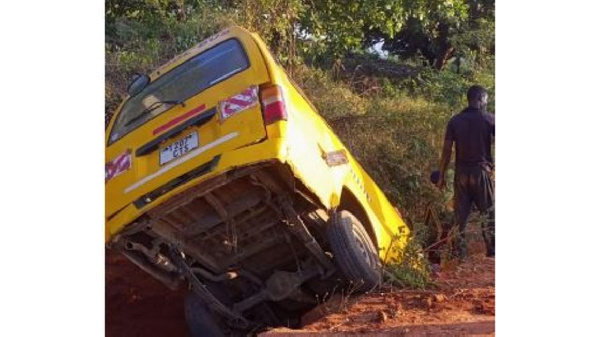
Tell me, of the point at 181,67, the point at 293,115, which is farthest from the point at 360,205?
the point at 181,67

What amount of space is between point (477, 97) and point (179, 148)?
144 centimetres

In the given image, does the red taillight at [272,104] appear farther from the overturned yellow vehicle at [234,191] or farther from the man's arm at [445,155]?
the man's arm at [445,155]

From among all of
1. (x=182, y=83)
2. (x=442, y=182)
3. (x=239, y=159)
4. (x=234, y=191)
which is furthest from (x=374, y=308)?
(x=182, y=83)

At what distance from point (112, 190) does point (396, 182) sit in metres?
1.89

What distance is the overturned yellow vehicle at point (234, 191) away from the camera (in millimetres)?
3893

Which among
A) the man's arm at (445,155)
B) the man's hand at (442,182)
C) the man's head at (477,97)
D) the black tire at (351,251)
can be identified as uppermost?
the man's head at (477,97)

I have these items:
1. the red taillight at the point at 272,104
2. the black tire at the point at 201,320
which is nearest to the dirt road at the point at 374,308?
the black tire at the point at 201,320

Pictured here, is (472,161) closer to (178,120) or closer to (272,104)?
(272,104)

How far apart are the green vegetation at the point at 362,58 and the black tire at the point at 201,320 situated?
3.32 ft

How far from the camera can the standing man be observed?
4.18 m

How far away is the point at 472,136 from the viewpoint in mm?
4328

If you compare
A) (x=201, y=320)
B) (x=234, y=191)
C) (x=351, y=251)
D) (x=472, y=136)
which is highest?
(x=472, y=136)

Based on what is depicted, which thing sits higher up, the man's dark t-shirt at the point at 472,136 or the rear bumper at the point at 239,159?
the man's dark t-shirt at the point at 472,136

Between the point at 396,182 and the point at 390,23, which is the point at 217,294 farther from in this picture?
the point at 390,23
